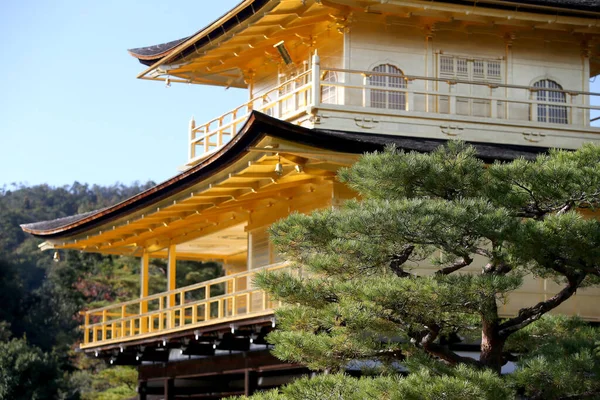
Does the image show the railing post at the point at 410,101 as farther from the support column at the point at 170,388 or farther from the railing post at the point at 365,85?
the support column at the point at 170,388

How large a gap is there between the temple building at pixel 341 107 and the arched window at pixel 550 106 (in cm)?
2

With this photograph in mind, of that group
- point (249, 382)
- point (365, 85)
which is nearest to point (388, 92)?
point (365, 85)

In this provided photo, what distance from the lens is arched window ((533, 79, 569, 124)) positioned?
20.0m

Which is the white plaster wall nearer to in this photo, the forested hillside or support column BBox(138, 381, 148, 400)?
support column BBox(138, 381, 148, 400)

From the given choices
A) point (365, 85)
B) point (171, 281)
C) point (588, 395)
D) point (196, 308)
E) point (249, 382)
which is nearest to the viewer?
point (588, 395)

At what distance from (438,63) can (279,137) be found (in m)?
5.59

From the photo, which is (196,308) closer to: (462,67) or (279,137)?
(279,137)

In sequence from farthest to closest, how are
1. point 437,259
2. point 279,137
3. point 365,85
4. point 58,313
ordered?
point 58,313
point 365,85
point 279,137
point 437,259

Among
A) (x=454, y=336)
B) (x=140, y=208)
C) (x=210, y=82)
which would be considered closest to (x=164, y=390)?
(x=140, y=208)

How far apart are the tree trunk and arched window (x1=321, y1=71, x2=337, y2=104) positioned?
276 inches

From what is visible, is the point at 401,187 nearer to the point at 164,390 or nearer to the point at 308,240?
the point at 308,240

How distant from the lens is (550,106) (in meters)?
20.1

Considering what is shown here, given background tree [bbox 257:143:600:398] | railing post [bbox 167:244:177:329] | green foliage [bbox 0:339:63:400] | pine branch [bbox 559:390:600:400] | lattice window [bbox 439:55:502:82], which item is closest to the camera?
background tree [bbox 257:143:600:398]

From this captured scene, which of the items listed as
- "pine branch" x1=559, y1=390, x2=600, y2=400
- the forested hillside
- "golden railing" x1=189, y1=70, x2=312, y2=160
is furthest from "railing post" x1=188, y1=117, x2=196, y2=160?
the forested hillside
